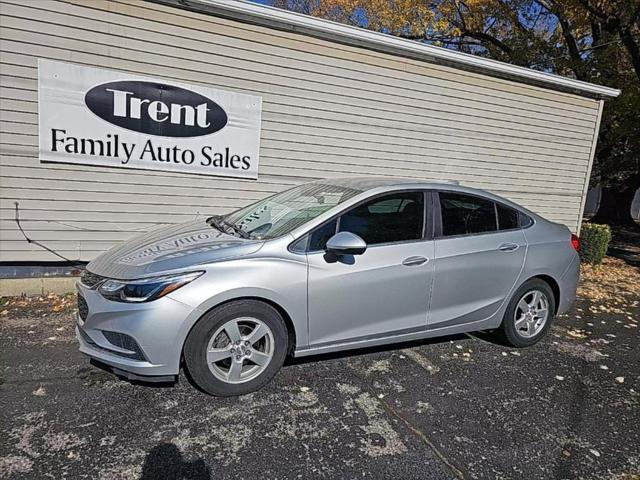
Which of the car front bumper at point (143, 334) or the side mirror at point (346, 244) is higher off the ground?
the side mirror at point (346, 244)

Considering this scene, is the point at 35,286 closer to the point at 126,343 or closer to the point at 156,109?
the point at 156,109

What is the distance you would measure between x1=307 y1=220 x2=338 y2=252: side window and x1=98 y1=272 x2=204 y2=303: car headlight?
810mm

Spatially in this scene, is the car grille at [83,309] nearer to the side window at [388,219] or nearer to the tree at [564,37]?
the side window at [388,219]

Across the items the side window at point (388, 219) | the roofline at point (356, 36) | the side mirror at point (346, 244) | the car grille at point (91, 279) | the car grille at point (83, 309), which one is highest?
the roofline at point (356, 36)

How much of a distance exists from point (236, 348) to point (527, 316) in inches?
109

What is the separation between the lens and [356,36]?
590cm

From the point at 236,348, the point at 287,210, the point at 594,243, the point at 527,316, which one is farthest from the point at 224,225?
the point at 594,243

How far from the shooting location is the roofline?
5.24 metres

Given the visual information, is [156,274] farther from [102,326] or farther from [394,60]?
[394,60]

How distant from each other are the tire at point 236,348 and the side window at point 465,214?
5.42ft

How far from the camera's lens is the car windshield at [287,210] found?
3420 millimetres

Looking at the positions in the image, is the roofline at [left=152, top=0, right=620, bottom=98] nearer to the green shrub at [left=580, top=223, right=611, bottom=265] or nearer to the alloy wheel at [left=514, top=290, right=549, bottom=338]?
the green shrub at [left=580, top=223, right=611, bottom=265]

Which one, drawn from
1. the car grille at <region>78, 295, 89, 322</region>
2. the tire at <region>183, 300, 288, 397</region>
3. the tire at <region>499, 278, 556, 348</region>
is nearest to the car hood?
the car grille at <region>78, 295, 89, 322</region>

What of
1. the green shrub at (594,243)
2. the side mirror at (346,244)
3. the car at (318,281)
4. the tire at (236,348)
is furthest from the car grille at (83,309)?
the green shrub at (594,243)
